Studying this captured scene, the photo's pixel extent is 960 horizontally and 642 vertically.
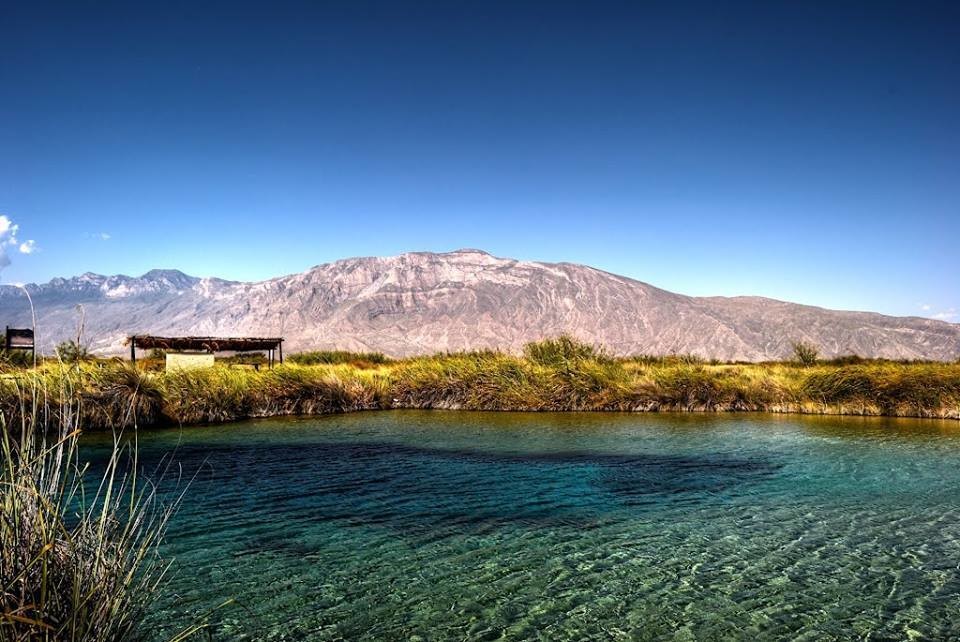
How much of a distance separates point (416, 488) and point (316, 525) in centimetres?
207

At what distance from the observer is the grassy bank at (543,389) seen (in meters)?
17.3

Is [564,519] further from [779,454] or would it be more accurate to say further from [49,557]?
[779,454]

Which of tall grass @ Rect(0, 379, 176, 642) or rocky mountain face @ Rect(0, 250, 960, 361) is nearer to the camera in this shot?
tall grass @ Rect(0, 379, 176, 642)

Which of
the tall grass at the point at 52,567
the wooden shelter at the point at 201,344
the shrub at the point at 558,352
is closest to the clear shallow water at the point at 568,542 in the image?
the tall grass at the point at 52,567

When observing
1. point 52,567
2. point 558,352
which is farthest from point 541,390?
point 52,567

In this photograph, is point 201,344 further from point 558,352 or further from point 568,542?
point 568,542

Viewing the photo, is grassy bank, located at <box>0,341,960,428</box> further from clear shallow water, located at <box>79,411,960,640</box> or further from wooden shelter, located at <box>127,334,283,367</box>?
wooden shelter, located at <box>127,334,283,367</box>

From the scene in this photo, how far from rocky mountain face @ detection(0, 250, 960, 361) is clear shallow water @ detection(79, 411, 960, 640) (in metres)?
88.3

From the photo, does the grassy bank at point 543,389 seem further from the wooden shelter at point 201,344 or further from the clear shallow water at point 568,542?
the wooden shelter at point 201,344

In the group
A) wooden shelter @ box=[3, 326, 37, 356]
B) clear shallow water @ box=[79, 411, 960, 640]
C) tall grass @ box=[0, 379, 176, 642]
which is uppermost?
wooden shelter @ box=[3, 326, 37, 356]

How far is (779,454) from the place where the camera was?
11.7 m

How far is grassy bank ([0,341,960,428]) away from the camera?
17.3 meters

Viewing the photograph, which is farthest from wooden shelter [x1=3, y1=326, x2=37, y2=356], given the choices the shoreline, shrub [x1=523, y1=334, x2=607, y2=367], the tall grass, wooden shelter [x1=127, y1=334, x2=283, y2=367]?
shrub [x1=523, y1=334, x2=607, y2=367]

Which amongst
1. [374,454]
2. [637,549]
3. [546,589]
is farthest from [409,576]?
[374,454]
